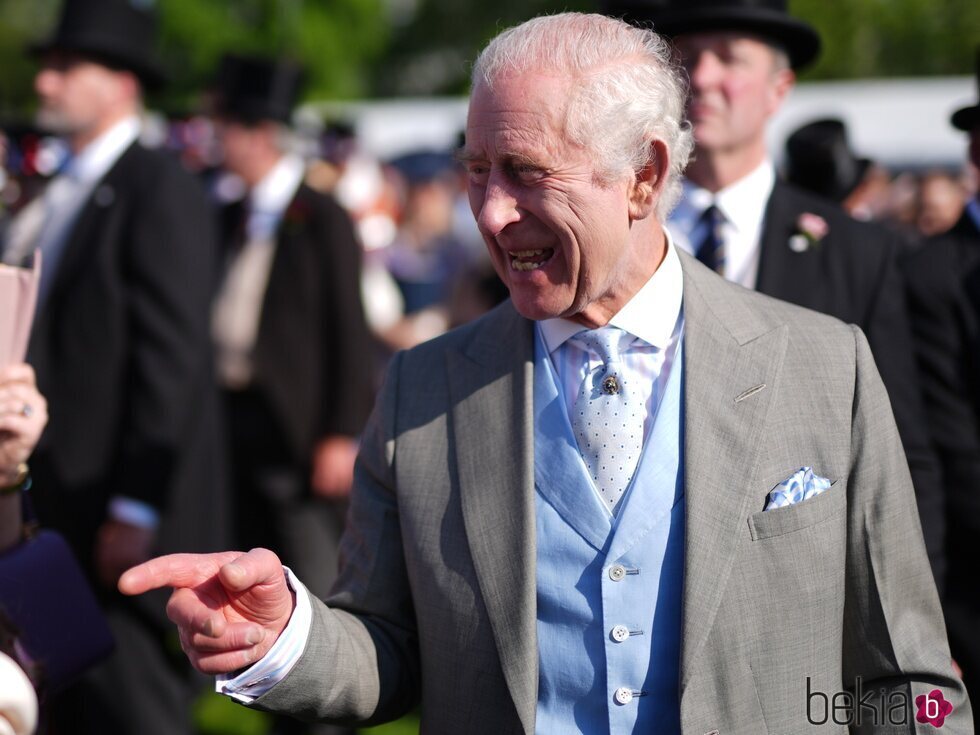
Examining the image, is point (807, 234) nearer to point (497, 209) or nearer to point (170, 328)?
point (497, 209)

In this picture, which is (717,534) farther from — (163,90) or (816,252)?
(163,90)

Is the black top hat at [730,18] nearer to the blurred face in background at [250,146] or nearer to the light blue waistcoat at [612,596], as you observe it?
the light blue waistcoat at [612,596]

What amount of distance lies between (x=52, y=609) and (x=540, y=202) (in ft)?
4.78

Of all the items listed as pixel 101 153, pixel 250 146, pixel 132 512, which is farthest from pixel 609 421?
pixel 250 146

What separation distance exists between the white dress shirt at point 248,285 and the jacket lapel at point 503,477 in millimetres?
3446

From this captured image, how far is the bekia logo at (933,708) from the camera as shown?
7.64ft

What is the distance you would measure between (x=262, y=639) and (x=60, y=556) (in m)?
0.86

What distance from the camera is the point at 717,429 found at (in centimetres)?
238

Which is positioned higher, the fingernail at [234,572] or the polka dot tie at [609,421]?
the polka dot tie at [609,421]

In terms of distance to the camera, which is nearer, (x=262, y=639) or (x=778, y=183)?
(x=262, y=639)

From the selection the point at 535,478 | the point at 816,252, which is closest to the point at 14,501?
the point at 535,478

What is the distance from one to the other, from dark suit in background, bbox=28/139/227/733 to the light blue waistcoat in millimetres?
2455

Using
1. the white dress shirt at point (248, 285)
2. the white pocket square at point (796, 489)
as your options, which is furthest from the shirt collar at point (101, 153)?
the white pocket square at point (796, 489)

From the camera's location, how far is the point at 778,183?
11.5ft
